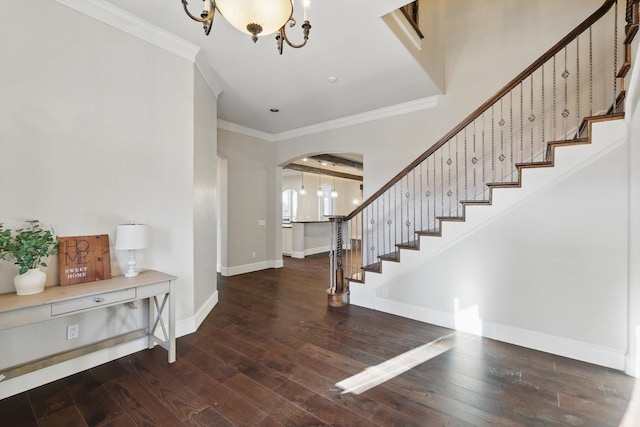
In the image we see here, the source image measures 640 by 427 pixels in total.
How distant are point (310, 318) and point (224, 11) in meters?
3.17

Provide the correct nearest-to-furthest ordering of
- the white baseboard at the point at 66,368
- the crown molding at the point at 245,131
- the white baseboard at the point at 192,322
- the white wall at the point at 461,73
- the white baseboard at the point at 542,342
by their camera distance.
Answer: the white baseboard at the point at 66,368 → the white baseboard at the point at 542,342 → the white baseboard at the point at 192,322 → the white wall at the point at 461,73 → the crown molding at the point at 245,131

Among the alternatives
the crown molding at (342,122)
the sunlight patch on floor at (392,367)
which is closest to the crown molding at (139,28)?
the crown molding at (342,122)

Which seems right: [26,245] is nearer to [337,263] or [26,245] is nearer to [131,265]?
[131,265]

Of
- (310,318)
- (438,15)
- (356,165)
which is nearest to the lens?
(310,318)

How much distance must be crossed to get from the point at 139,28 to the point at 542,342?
4840 mm

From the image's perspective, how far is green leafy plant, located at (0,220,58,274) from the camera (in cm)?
191

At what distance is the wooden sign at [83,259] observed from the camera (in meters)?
2.21

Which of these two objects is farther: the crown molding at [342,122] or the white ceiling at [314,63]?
the crown molding at [342,122]

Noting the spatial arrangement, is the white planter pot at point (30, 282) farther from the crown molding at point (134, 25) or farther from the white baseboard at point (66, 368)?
the crown molding at point (134, 25)

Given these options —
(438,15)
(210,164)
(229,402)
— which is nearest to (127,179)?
(210,164)

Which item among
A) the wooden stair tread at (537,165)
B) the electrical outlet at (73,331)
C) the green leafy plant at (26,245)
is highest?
the wooden stair tread at (537,165)

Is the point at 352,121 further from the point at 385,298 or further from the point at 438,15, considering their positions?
the point at 385,298

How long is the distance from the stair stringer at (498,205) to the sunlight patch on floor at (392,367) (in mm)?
983

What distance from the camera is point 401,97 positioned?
4.50 meters
